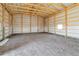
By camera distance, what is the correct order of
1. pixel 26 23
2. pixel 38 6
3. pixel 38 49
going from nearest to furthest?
pixel 38 49
pixel 38 6
pixel 26 23

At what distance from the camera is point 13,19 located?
1389 cm

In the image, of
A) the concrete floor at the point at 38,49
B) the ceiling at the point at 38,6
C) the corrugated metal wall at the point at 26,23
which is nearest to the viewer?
the concrete floor at the point at 38,49

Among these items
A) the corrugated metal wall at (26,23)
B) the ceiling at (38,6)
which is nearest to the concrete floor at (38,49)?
the ceiling at (38,6)

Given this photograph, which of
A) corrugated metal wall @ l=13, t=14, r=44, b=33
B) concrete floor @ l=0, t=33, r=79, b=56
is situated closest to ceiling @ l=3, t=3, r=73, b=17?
corrugated metal wall @ l=13, t=14, r=44, b=33

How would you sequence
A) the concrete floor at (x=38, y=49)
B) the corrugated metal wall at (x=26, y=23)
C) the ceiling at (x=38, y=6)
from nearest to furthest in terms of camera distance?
the concrete floor at (x=38, y=49)
the ceiling at (x=38, y=6)
the corrugated metal wall at (x=26, y=23)

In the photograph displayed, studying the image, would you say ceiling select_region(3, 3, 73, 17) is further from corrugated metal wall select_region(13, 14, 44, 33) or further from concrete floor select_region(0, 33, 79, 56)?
concrete floor select_region(0, 33, 79, 56)

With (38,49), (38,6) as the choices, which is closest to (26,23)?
(38,6)

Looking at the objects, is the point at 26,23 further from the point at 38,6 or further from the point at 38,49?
the point at 38,49

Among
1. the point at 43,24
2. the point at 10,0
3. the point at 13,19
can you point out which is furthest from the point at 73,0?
the point at 43,24

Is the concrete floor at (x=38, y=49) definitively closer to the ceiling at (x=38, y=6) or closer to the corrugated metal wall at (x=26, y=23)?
the ceiling at (x=38, y=6)

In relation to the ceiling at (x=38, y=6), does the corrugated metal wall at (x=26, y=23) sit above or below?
below

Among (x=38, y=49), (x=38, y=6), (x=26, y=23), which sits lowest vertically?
(x=38, y=49)

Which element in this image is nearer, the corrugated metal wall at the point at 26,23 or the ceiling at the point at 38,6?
the ceiling at the point at 38,6

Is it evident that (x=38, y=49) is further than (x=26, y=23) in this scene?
No
